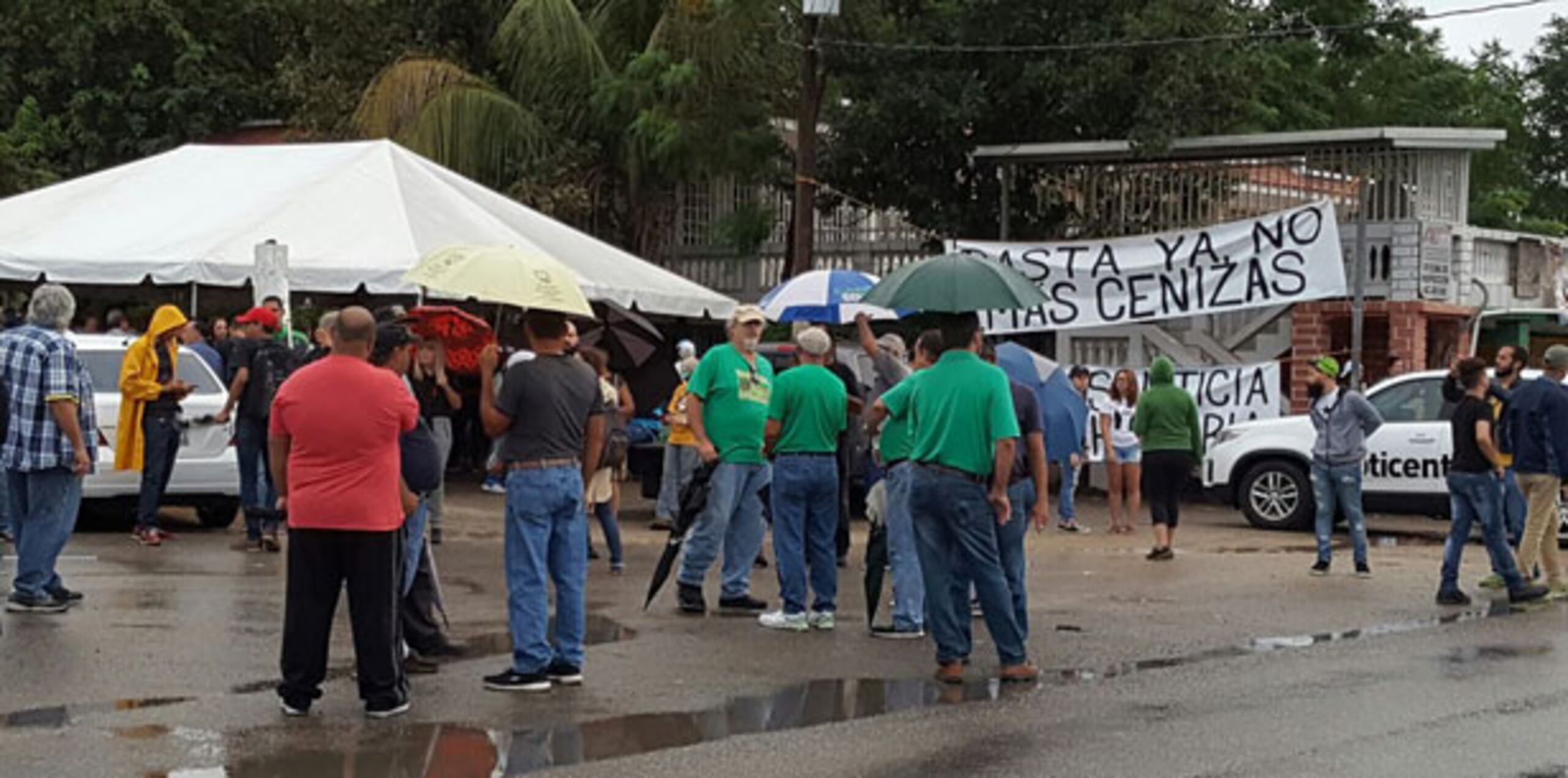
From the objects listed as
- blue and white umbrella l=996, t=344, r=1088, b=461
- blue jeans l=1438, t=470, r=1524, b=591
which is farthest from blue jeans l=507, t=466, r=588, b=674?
blue jeans l=1438, t=470, r=1524, b=591

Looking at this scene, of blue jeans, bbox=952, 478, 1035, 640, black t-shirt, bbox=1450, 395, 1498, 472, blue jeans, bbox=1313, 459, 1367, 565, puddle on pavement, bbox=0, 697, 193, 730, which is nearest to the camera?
puddle on pavement, bbox=0, 697, 193, 730

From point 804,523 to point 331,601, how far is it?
399 centimetres

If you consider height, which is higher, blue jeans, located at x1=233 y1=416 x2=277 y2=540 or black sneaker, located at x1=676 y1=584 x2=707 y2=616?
blue jeans, located at x1=233 y1=416 x2=277 y2=540

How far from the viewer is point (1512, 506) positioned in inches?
632

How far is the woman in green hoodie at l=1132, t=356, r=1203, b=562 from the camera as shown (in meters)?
18.0

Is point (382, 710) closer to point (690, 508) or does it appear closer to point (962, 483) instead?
point (962, 483)

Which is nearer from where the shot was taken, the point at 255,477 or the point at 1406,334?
the point at 255,477

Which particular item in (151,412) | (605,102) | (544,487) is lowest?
(544,487)

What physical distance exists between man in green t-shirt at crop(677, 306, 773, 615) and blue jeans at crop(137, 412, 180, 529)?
505cm

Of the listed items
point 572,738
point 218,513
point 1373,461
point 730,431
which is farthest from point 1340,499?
point 572,738

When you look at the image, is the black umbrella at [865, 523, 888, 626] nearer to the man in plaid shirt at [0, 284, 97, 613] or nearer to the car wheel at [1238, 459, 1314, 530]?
the man in plaid shirt at [0, 284, 97, 613]

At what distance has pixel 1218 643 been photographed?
13.0m

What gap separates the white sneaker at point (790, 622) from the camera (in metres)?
12.9

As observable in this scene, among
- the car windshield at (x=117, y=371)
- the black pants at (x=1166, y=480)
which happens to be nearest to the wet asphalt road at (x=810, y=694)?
the car windshield at (x=117, y=371)
